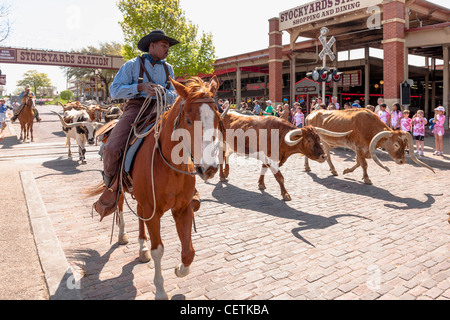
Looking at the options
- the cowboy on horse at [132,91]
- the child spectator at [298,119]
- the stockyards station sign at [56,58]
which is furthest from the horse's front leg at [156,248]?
the stockyards station sign at [56,58]

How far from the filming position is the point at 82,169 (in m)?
11.1

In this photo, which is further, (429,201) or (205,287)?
(429,201)

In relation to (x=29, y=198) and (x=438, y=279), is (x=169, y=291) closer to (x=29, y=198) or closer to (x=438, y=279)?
(x=438, y=279)

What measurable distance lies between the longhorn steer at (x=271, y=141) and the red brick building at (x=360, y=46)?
1289 cm

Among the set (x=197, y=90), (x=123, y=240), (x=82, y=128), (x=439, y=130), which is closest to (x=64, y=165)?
(x=82, y=128)

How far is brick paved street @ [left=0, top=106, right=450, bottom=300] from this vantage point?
3.71 meters

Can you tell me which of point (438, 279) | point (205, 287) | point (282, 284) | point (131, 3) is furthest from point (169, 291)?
point (131, 3)

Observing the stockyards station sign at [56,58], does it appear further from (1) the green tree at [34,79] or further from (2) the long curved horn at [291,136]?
(1) the green tree at [34,79]

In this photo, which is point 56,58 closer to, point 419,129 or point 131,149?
point 419,129

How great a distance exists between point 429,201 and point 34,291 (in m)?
7.30

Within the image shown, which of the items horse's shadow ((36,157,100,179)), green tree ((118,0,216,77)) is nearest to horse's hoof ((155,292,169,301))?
horse's shadow ((36,157,100,179))

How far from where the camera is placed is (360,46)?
28.6 meters

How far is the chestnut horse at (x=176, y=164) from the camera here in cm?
292

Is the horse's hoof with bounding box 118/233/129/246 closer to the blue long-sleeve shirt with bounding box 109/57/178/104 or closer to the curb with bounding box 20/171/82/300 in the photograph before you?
the curb with bounding box 20/171/82/300
